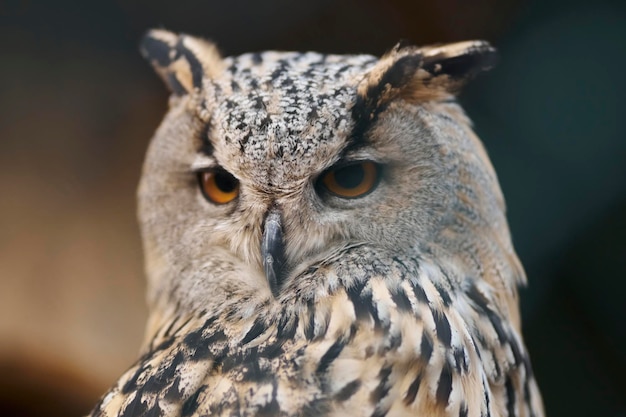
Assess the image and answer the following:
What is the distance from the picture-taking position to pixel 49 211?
254cm

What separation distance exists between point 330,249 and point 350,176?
0.13m

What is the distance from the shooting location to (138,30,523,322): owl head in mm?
1080

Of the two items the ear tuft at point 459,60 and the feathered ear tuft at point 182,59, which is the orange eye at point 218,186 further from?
the ear tuft at point 459,60

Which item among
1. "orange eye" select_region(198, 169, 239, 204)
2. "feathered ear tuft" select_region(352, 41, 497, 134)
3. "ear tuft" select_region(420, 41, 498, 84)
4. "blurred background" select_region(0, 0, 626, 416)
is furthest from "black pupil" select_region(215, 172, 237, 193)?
"blurred background" select_region(0, 0, 626, 416)

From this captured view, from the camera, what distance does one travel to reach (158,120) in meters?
2.63

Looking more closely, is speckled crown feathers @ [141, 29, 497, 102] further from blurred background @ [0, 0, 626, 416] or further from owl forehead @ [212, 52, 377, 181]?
blurred background @ [0, 0, 626, 416]

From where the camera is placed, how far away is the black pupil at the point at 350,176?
1.12 meters

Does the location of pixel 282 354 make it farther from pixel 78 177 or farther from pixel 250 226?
pixel 78 177

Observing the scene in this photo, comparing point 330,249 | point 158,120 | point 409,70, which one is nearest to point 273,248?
point 330,249

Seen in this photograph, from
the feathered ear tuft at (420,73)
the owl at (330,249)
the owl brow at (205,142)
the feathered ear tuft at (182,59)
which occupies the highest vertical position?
the feathered ear tuft at (182,59)

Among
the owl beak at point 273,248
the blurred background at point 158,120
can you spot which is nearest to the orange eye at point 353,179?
the owl beak at point 273,248

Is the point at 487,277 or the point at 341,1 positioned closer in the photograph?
the point at 487,277

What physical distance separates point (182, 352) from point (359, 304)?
0.96ft

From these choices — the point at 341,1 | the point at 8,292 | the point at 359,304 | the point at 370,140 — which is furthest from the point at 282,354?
the point at 8,292
